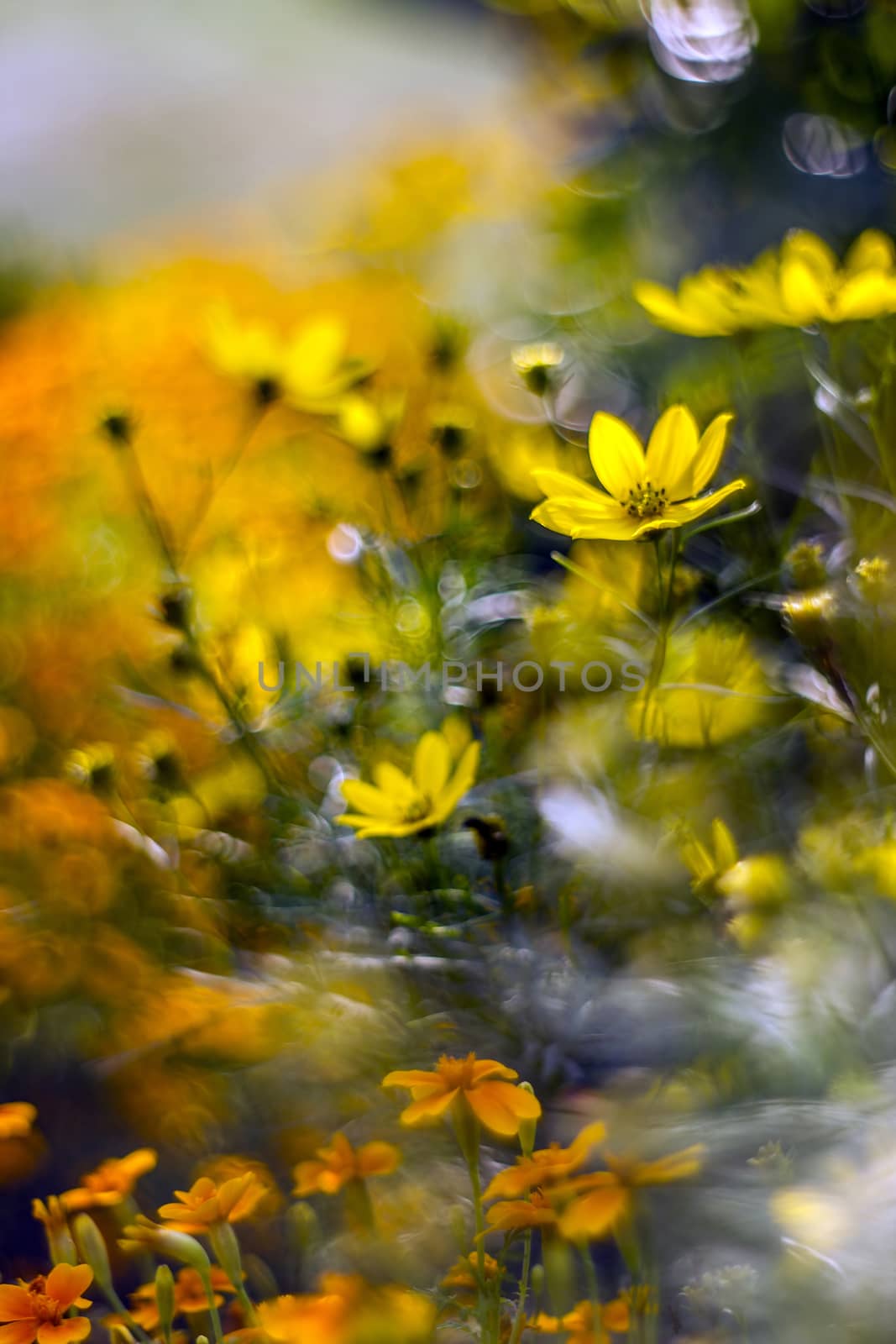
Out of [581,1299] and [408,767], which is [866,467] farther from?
[581,1299]

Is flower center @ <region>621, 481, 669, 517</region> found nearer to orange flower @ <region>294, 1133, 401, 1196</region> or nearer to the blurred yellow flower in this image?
the blurred yellow flower

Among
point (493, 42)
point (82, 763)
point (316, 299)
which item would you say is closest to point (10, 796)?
point (82, 763)

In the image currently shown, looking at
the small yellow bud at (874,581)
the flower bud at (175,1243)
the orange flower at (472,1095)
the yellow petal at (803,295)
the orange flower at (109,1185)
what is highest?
the yellow petal at (803,295)

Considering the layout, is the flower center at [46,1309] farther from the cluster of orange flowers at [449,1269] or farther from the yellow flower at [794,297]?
the yellow flower at [794,297]

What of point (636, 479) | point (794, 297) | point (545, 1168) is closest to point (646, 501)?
point (636, 479)

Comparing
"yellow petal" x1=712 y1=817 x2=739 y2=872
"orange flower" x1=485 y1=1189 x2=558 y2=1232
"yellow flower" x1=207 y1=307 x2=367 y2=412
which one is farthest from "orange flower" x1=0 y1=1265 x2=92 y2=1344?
"yellow flower" x1=207 y1=307 x2=367 y2=412

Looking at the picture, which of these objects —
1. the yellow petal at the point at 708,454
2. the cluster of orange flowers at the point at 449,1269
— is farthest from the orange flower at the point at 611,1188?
the yellow petal at the point at 708,454
